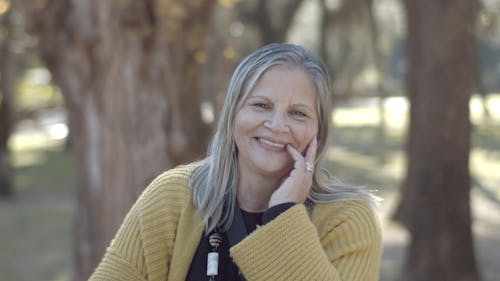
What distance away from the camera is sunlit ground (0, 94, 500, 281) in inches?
523

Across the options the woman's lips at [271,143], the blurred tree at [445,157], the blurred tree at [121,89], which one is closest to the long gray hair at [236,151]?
the woman's lips at [271,143]

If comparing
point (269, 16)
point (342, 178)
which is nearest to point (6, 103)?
point (342, 178)

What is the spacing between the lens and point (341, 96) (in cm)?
4781

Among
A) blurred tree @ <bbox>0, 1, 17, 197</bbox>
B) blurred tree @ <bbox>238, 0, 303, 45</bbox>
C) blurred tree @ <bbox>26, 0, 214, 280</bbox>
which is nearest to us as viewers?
blurred tree @ <bbox>26, 0, 214, 280</bbox>

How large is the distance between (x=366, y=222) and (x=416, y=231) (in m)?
6.71

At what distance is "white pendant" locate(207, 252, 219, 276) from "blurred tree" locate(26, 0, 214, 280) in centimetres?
396

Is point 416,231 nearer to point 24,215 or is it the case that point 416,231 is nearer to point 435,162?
point 435,162

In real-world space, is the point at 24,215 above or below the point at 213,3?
below

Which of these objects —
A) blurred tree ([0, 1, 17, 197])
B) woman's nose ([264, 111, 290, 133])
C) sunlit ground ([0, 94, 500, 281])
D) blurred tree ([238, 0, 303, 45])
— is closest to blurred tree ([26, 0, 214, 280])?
sunlit ground ([0, 94, 500, 281])

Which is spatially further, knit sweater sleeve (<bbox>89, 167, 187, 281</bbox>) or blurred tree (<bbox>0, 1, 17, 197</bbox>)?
blurred tree (<bbox>0, 1, 17, 197</bbox>)

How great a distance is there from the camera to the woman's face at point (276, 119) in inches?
106

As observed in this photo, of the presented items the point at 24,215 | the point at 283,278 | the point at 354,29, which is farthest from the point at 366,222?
the point at 354,29

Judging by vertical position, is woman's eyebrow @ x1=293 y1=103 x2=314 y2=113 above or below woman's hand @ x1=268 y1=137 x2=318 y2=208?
above

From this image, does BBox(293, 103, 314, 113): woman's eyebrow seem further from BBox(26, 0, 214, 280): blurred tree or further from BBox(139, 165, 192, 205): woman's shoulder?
BBox(26, 0, 214, 280): blurred tree
